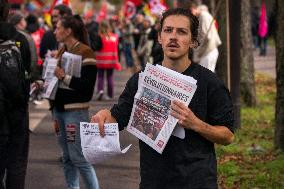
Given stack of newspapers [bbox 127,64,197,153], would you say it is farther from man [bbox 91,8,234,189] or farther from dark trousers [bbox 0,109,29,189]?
dark trousers [bbox 0,109,29,189]

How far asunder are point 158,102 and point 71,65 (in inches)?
121

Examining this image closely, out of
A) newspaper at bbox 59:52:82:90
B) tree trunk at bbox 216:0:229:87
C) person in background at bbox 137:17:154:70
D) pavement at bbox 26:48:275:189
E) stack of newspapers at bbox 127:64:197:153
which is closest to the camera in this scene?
stack of newspapers at bbox 127:64:197:153

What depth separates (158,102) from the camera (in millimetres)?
4461

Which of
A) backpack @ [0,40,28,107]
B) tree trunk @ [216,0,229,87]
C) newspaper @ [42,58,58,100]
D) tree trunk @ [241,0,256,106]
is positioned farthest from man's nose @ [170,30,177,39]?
tree trunk @ [241,0,256,106]

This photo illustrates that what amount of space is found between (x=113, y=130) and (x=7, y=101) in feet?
5.23

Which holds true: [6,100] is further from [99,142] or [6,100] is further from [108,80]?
[108,80]

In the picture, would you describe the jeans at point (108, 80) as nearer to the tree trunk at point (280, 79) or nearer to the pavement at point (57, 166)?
the pavement at point (57, 166)

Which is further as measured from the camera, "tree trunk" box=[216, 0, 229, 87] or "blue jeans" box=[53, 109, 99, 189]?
"tree trunk" box=[216, 0, 229, 87]

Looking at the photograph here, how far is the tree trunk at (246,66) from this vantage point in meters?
15.3

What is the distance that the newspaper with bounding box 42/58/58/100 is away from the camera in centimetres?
748

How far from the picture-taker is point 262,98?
17469 mm

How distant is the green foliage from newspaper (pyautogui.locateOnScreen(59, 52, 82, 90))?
205cm

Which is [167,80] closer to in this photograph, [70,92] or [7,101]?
[7,101]

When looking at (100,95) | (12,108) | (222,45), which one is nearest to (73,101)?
(12,108)
